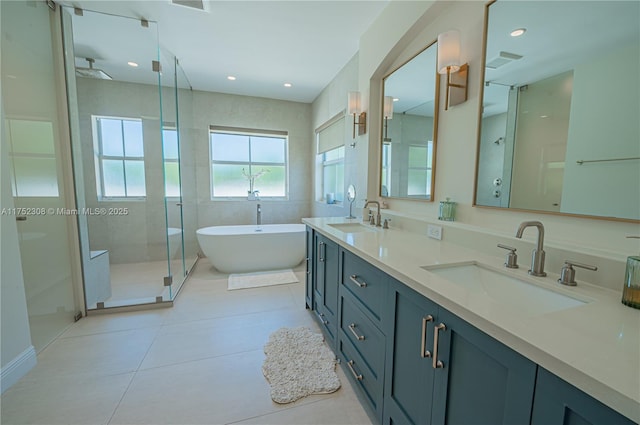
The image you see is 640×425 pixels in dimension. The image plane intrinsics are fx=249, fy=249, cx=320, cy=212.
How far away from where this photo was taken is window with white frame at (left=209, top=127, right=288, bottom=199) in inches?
174

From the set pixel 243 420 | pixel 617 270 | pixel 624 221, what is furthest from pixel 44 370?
pixel 624 221

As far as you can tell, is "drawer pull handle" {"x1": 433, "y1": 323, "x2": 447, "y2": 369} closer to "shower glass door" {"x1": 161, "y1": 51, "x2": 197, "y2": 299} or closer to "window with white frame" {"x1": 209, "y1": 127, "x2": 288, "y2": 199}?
"shower glass door" {"x1": 161, "y1": 51, "x2": 197, "y2": 299}

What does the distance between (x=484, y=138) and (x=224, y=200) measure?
4.02 meters

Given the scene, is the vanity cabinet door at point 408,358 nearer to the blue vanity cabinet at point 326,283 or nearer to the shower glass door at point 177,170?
the blue vanity cabinet at point 326,283

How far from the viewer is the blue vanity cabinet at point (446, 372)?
620 mm

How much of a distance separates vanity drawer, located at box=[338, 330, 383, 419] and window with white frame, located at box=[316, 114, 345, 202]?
89.0 inches

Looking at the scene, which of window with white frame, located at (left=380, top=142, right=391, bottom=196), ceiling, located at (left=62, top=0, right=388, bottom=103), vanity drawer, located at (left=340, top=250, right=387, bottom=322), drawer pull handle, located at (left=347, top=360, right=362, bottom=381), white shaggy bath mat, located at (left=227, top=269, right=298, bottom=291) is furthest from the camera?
white shaggy bath mat, located at (left=227, top=269, right=298, bottom=291)

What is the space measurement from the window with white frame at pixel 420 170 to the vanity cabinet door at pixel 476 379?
1231 mm

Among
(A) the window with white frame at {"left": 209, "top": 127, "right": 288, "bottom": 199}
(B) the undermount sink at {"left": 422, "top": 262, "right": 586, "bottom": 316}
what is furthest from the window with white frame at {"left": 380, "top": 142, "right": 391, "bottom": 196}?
(A) the window with white frame at {"left": 209, "top": 127, "right": 288, "bottom": 199}

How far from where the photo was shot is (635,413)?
0.40 meters

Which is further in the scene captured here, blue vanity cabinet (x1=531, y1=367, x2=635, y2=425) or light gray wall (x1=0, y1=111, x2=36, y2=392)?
light gray wall (x1=0, y1=111, x2=36, y2=392)

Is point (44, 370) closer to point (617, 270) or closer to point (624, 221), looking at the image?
point (617, 270)

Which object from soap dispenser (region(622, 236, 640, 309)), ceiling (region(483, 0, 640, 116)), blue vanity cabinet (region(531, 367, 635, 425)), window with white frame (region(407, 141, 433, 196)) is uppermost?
ceiling (region(483, 0, 640, 116))

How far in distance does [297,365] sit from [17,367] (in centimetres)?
179
